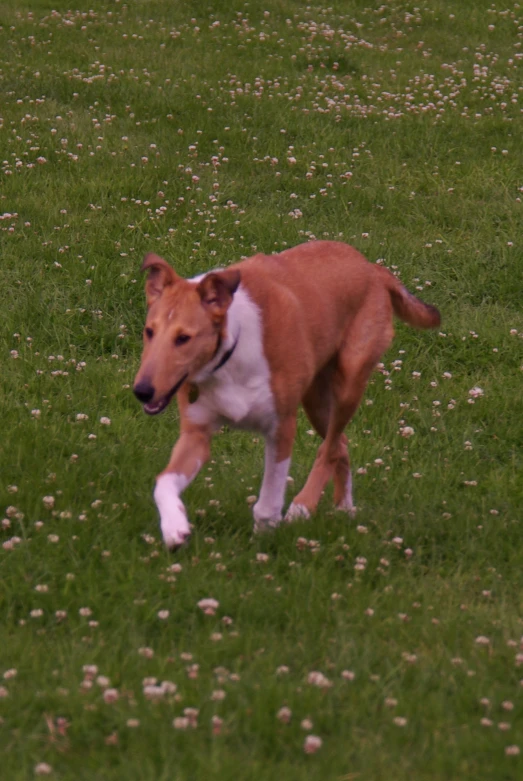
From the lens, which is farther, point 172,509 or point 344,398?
point 344,398

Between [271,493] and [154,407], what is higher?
[154,407]

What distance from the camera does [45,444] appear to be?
618 centimetres

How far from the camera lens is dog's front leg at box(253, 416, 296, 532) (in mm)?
5504

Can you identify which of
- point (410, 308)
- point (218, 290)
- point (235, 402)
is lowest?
point (410, 308)

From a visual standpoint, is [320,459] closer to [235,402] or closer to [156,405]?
[235,402]

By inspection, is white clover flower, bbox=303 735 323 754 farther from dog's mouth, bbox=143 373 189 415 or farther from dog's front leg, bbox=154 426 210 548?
dog's mouth, bbox=143 373 189 415

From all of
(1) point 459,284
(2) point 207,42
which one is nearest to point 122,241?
(1) point 459,284

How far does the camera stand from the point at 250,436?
7.11 metres

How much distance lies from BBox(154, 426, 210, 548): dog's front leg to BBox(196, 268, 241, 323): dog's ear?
0.66m

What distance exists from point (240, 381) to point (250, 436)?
187 centimetres

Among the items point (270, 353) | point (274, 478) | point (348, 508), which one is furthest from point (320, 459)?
point (270, 353)

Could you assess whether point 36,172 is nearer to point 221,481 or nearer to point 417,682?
point 221,481

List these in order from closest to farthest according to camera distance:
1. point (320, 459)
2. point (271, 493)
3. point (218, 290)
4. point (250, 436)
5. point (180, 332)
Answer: point (180, 332) → point (218, 290) → point (271, 493) → point (320, 459) → point (250, 436)

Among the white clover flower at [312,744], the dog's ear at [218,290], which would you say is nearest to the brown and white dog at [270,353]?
the dog's ear at [218,290]
